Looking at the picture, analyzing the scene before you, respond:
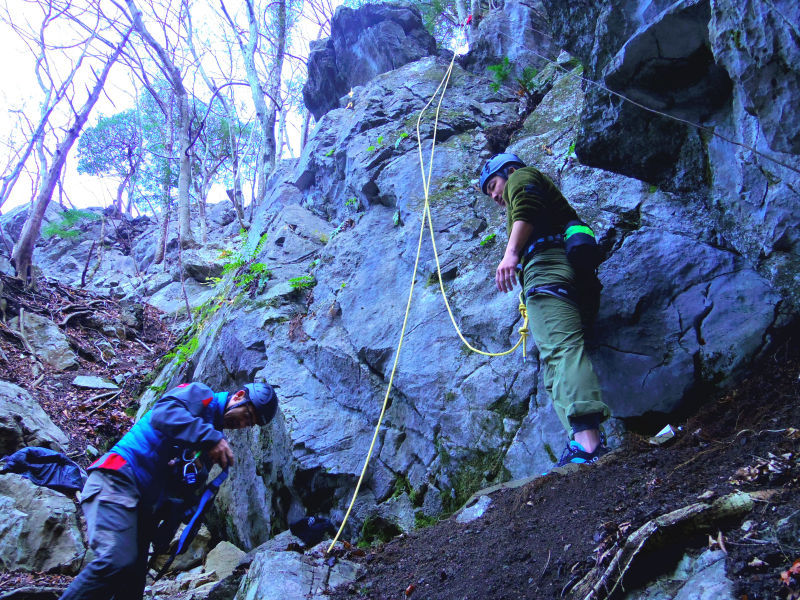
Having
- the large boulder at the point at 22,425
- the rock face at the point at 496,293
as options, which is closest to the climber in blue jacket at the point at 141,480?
the rock face at the point at 496,293

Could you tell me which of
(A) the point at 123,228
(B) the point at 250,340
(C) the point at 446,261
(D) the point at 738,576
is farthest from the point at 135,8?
(D) the point at 738,576

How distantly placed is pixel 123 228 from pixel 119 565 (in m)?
25.8

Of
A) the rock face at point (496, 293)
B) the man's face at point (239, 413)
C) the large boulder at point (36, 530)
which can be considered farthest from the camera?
the large boulder at point (36, 530)

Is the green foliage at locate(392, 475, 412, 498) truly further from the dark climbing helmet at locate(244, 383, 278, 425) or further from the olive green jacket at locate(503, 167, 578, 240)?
the olive green jacket at locate(503, 167, 578, 240)

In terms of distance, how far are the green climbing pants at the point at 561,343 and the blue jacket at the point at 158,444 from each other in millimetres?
2581

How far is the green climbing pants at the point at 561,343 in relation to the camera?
3861 mm

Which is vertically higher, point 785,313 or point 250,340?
point 250,340

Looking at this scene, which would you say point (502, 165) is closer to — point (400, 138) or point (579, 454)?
point (579, 454)

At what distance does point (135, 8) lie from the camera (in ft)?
55.9

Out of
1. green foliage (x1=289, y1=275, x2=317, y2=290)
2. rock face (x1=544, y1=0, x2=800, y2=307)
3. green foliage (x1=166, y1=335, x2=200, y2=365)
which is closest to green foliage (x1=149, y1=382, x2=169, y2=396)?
green foliage (x1=166, y1=335, x2=200, y2=365)

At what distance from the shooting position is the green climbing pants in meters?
3.86

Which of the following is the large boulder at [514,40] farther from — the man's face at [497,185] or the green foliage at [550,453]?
the green foliage at [550,453]

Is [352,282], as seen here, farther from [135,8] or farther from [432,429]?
[135,8]

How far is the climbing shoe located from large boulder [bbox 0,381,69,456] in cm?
621
